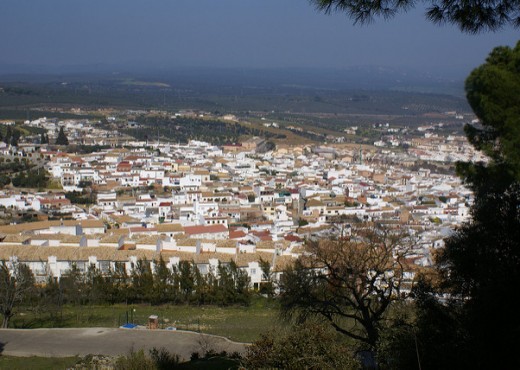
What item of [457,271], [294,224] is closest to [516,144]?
[457,271]

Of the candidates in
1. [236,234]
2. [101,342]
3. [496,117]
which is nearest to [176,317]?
[101,342]

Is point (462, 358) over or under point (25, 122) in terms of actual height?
over

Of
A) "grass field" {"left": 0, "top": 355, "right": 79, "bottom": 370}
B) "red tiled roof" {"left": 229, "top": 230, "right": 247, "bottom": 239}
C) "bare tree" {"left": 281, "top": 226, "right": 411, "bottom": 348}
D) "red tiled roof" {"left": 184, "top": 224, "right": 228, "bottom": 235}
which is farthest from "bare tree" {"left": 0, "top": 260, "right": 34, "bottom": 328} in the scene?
"red tiled roof" {"left": 229, "top": 230, "right": 247, "bottom": 239}

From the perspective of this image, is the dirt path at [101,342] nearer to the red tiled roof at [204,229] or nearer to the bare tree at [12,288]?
the bare tree at [12,288]

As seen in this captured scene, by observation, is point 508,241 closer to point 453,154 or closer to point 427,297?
point 427,297

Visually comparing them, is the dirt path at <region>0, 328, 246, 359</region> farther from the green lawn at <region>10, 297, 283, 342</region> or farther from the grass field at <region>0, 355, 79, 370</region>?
the green lawn at <region>10, 297, 283, 342</region>

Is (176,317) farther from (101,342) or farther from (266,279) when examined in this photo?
(101,342)
